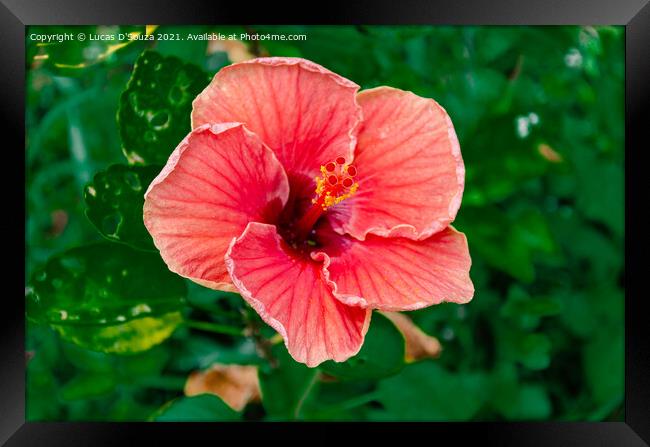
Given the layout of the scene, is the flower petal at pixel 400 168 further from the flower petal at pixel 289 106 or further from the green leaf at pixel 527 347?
the green leaf at pixel 527 347

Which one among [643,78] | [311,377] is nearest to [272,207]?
[311,377]

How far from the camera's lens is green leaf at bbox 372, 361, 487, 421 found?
Answer: 7.06 ft

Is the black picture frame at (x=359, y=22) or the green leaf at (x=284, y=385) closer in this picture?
the black picture frame at (x=359, y=22)

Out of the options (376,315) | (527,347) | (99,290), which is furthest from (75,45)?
(527,347)

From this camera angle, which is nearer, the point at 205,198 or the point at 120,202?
the point at 205,198

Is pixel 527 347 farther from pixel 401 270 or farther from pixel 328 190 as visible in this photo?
pixel 328 190

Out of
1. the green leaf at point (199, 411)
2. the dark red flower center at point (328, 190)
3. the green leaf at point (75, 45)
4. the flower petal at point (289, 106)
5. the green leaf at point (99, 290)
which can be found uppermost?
the green leaf at point (75, 45)

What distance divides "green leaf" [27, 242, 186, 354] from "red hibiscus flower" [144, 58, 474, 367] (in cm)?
39

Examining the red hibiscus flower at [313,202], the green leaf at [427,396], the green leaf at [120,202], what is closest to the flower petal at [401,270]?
the red hibiscus flower at [313,202]

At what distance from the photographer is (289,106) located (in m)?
1.47

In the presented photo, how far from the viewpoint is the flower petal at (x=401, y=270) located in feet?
4.51

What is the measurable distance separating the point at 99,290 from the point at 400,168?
0.80m

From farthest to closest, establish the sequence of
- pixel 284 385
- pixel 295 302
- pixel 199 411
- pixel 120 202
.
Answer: pixel 284 385 → pixel 199 411 → pixel 120 202 → pixel 295 302

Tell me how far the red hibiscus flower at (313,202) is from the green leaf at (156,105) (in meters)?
0.27
